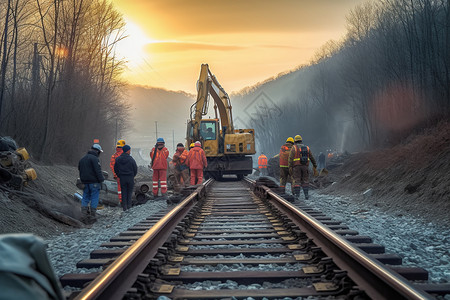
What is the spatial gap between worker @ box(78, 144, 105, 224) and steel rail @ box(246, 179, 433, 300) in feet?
20.0

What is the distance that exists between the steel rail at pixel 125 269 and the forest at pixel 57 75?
37.4 ft

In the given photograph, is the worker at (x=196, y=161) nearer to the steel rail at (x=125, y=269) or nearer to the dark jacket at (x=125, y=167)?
the dark jacket at (x=125, y=167)

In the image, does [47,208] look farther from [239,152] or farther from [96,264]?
[239,152]

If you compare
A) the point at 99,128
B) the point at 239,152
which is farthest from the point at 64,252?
the point at 99,128

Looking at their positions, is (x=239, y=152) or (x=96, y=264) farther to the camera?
(x=239, y=152)

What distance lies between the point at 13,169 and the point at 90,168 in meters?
2.04

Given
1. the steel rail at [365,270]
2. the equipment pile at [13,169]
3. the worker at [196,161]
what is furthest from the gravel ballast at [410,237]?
the equipment pile at [13,169]

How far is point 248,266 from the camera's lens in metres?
4.18

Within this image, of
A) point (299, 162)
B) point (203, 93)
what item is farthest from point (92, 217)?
point (203, 93)

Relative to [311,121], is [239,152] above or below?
below

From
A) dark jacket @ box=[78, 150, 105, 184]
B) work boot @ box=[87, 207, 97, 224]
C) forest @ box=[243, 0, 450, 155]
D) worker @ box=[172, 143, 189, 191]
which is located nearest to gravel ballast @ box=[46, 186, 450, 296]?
work boot @ box=[87, 207, 97, 224]

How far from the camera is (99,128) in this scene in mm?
32312

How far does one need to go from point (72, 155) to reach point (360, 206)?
1943 centimetres

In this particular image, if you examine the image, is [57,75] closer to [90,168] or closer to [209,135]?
[209,135]
